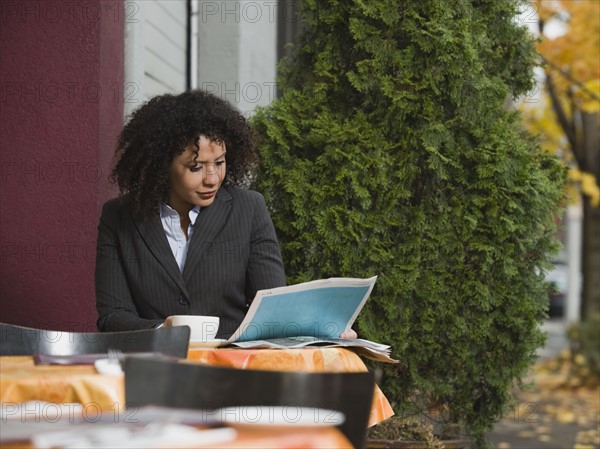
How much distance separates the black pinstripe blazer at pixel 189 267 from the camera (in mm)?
3883

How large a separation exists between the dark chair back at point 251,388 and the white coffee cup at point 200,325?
1287 mm

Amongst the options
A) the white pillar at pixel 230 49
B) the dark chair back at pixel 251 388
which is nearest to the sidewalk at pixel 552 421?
the white pillar at pixel 230 49

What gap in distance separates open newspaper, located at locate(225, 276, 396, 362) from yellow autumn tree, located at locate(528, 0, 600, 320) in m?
9.50

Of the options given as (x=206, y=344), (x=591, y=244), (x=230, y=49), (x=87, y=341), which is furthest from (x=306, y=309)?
(x=591, y=244)

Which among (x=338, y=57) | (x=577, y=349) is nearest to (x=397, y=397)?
(x=338, y=57)

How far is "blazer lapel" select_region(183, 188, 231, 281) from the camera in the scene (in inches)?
155

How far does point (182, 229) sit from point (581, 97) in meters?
9.28

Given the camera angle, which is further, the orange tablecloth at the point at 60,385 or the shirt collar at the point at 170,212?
the shirt collar at the point at 170,212

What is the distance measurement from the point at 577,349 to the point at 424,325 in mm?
7754

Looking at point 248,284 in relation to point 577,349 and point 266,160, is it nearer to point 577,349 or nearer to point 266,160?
point 266,160

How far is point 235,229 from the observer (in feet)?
13.2

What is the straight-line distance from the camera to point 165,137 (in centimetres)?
396

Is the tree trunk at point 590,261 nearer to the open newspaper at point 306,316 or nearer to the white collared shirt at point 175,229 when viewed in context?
the white collared shirt at point 175,229

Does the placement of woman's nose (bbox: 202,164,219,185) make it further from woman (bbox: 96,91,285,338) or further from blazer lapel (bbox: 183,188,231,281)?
blazer lapel (bbox: 183,188,231,281)
